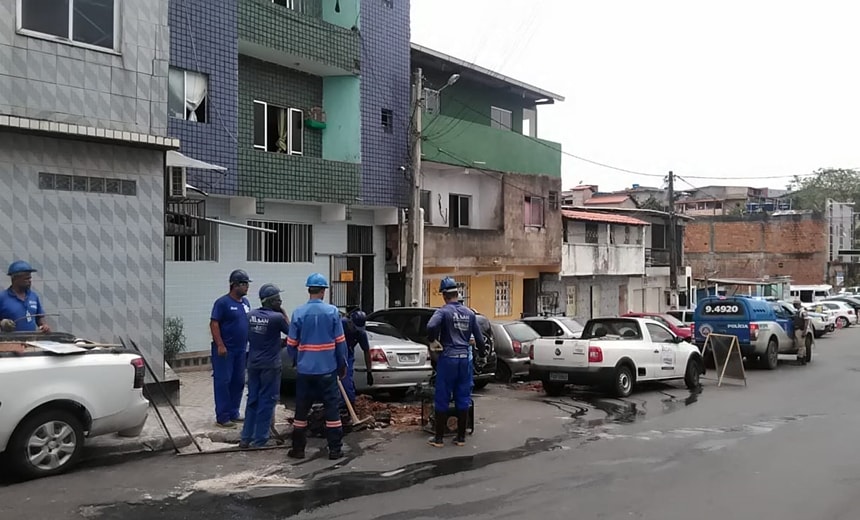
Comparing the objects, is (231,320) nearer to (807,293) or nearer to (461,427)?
(461,427)

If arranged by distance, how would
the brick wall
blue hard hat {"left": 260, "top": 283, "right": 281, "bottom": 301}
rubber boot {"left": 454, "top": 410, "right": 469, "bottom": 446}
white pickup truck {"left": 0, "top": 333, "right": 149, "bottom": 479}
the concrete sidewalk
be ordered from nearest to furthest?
1. white pickup truck {"left": 0, "top": 333, "right": 149, "bottom": 479}
2. the concrete sidewalk
3. blue hard hat {"left": 260, "top": 283, "right": 281, "bottom": 301}
4. rubber boot {"left": 454, "top": 410, "right": 469, "bottom": 446}
5. the brick wall

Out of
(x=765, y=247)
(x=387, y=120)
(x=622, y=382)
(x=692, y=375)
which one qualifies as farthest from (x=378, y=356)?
(x=765, y=247)

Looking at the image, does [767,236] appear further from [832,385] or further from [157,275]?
[157,275]

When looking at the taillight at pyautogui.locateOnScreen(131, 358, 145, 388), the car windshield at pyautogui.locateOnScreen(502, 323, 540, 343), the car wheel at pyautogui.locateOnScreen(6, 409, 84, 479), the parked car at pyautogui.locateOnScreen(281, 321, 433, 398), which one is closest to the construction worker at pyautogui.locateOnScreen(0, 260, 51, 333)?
the taillight at pyautogui.locateOnScreen(131, 358, 145, 388)

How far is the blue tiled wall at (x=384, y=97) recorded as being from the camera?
797 inches

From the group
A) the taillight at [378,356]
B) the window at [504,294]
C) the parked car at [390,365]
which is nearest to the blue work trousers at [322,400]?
the parked car at [390,365]

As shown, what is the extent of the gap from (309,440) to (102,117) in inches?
198

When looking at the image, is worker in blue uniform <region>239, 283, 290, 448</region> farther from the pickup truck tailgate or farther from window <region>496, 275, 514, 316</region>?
window <region>496, 275, 514, 316</region>

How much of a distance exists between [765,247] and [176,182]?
53.3 m

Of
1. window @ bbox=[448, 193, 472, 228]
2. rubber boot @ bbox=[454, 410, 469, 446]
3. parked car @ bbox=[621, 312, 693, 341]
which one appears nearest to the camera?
rubber boot @ bbox=[454, 410, 469, 446]

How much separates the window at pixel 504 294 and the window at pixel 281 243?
959 cm

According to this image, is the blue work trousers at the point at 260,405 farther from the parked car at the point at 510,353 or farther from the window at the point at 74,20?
the parked car at the point at 510,353

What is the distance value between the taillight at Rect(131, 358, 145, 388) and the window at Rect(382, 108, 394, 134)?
45.1ft

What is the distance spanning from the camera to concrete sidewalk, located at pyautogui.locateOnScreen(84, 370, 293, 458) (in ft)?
26.8
